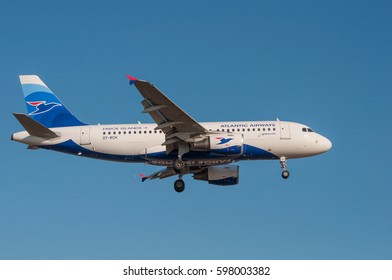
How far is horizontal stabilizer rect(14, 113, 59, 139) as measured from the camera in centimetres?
5766

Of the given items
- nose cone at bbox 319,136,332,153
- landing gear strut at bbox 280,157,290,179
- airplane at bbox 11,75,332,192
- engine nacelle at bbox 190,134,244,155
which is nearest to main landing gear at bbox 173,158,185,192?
airplane at bbox 11,75,332,192

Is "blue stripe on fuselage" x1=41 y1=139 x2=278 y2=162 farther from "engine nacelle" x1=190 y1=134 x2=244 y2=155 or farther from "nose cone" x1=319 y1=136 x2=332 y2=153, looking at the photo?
"nose cone" x1=319 y1=136 x2=332 y2=153

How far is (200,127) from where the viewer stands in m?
57.2

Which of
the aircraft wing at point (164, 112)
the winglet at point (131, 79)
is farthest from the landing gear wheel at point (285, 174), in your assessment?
the winglet at point (131, 79)

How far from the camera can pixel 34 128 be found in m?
59.2

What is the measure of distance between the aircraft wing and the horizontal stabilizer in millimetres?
8643

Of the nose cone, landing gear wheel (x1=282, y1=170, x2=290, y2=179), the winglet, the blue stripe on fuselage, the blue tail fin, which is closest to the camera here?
the winglet

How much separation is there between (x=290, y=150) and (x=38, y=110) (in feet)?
66.1

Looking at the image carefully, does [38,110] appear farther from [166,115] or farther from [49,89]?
[166,115]

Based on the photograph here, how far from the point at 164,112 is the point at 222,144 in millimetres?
Result: 4994

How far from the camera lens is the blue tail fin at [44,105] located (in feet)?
205

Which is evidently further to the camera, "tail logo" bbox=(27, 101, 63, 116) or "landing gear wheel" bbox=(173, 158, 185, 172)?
"tail logo" bbox=(27, 101, 63, 116)
